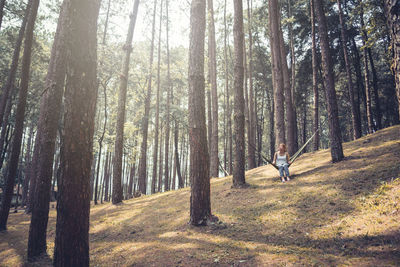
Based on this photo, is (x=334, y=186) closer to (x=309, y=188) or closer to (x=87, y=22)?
(x=309, y=188)

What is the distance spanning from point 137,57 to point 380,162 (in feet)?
69.4

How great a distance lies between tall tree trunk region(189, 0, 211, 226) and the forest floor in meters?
0.55

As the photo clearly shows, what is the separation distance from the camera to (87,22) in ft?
11.3

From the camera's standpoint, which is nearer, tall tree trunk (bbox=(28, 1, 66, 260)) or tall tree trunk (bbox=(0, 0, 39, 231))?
tall tree trunk (bbox=(28, 1, 66, 260))

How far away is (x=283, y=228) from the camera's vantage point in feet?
16.1

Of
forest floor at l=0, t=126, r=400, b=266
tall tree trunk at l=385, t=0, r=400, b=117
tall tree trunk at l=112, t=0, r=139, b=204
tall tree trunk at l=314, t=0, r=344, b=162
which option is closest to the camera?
tall tree trunk at l=385, t=0, r=400, b=117

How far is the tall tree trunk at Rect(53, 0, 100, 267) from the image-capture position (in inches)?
120

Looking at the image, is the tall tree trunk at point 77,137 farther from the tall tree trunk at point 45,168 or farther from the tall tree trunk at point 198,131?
the tall tree trunk at point 198,131

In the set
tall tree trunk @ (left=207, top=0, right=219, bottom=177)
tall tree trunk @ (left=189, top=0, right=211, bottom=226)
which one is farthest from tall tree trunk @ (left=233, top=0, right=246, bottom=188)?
tall tree trunk @ (left=207, top=0, right=219, bottom=177)

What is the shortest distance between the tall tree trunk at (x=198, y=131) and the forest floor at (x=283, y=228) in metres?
0.55

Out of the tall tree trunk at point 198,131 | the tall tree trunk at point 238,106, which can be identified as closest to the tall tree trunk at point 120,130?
the tall tree trunk at point 238,106

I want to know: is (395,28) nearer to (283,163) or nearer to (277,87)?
(283,163)

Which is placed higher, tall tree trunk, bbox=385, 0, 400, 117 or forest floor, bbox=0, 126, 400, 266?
tall tree trunk, bbox=385, 0, 400, 117

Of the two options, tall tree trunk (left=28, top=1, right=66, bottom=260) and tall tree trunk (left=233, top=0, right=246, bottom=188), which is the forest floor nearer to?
tall tree trunk (left=28, top=1, right=66, bottom=260)
